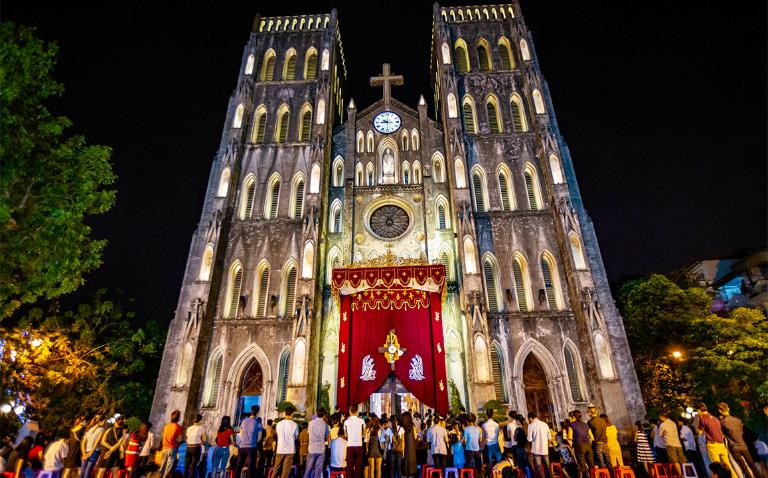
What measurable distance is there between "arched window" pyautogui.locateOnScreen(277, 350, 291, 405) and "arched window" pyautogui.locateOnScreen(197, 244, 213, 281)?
199 inches

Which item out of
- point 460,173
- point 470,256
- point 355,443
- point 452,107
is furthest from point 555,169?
point 355,443

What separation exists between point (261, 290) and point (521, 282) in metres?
12.4

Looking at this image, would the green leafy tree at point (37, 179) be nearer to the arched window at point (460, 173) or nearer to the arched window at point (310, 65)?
the arched window at point (460, 173)

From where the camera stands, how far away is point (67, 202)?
11.7 m

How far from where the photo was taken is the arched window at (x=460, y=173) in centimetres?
2231

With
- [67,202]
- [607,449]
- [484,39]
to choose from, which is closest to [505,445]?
[607,449]

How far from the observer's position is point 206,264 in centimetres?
2059

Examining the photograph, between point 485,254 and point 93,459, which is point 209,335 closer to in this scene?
point 93,459

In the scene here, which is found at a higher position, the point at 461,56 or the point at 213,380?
the point at 461,56

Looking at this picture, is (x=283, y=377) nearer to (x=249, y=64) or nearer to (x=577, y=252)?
(x=577, y=252)

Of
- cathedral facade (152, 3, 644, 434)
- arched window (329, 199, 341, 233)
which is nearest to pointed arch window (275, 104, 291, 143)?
cathedral facade (152, 3, 644, 434)

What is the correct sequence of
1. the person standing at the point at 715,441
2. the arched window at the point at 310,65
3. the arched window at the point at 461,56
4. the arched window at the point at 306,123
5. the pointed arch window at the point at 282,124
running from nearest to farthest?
the person standing at the point at 715,441
the arched window at the point at 306,123
the pointed arch window at the point at 282,124
the arched window at the point at 461,56
the arched window at the point at 310,65

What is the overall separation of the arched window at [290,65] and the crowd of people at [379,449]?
74.8ft

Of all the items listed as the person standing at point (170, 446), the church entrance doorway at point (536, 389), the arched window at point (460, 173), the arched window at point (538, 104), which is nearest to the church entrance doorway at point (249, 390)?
the person standing at point (170, 446)
